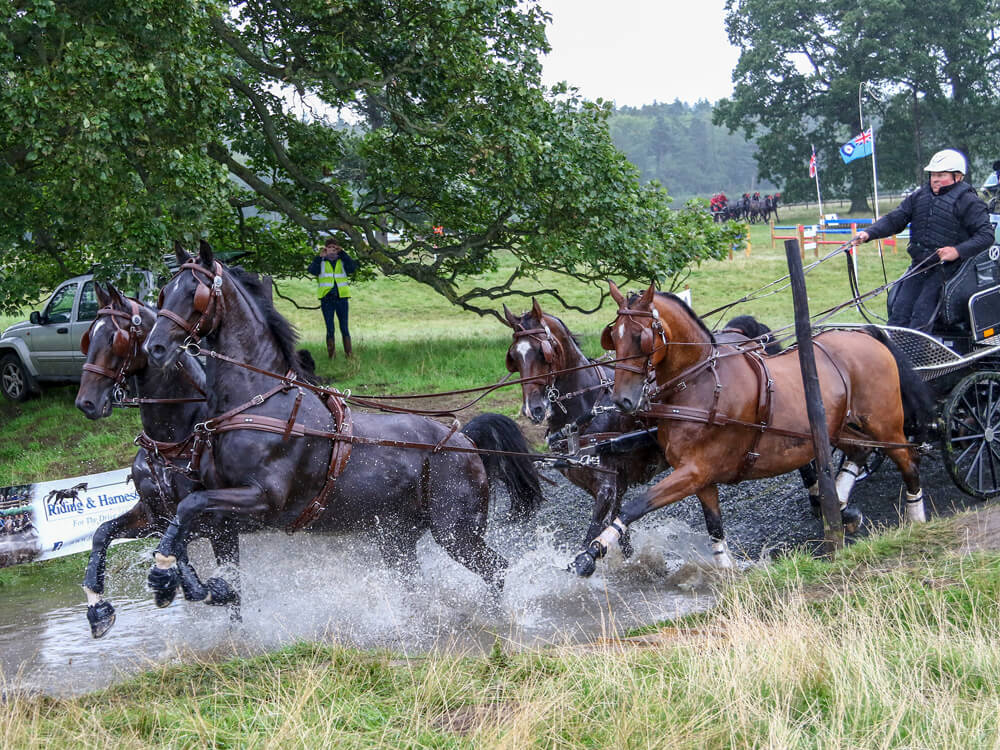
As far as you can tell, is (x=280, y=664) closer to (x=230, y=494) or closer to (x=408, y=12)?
(x=230, y=494)

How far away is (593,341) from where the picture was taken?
57.0ft

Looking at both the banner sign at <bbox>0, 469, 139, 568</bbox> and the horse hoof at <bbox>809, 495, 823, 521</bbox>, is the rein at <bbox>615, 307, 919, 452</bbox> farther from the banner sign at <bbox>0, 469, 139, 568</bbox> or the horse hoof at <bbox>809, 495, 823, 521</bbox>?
the banner sign at <bbox>0, 469, 139, 568</bbox>

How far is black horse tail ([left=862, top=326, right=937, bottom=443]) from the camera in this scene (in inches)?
319

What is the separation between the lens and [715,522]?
7.26 meters

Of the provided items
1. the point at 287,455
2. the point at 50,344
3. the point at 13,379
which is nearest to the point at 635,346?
the point at 287,455

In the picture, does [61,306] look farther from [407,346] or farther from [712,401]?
[712,401]

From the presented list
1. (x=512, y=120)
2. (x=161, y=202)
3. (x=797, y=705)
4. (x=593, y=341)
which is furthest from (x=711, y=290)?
(x=797, y=705)

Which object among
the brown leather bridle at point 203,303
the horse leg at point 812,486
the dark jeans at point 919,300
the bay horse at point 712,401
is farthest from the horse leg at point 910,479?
the brown leather bridle at point 203,303

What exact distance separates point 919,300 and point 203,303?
5903 millimetres

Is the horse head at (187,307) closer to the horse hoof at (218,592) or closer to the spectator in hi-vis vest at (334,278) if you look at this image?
the horse hoof at (218,592)

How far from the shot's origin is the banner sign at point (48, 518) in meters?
8.41

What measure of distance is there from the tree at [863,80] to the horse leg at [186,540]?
42667mm

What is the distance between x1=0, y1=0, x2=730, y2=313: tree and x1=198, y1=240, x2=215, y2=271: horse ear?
15.3ft

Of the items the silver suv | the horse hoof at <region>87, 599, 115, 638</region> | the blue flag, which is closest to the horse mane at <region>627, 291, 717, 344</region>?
the horse hoof at <region>87, 599, 115, 638</region>
